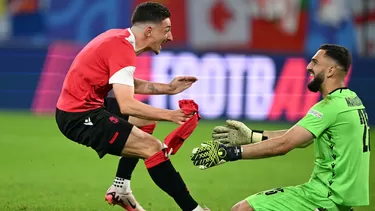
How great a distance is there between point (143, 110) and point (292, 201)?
141cm

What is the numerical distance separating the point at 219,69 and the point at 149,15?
29.8 feet

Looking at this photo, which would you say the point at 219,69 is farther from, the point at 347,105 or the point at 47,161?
the point at 347,105

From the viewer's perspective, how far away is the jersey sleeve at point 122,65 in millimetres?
6809

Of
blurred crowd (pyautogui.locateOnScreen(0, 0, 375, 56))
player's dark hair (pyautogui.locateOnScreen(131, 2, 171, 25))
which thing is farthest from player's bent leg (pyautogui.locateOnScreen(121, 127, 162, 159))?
blurred crowd (pyautogui.locateOnScreen(0, 0, 375, 56))

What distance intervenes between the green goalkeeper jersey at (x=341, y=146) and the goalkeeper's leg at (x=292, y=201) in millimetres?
65

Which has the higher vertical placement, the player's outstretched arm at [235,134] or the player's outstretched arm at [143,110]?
the player's outstretched arm at [143,110]

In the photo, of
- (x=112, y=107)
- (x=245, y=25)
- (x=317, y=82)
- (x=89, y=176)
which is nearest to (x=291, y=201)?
(x=317, y=82)

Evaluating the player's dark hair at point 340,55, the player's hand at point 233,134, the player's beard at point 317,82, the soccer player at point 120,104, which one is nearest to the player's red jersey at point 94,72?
the soccer player at point 120,104

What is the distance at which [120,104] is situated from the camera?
6766 millimetres

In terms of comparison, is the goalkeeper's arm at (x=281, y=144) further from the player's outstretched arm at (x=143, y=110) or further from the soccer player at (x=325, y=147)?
the player's outstretched arm at (x=143, y=110)

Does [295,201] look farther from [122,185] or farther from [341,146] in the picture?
[122,185]

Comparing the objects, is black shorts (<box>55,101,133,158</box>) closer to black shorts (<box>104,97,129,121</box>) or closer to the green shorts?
black shorts (<box>104,97,129,121</box>)

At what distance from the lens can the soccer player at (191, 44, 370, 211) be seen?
6.13 metres

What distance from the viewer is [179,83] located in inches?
304
